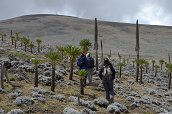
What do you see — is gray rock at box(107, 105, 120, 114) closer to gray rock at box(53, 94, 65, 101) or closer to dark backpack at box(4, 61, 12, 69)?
gray rock at box(53, 94, 65, 101)

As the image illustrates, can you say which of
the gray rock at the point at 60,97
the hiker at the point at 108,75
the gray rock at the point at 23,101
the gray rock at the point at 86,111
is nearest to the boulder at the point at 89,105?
the gray rock at the point at 86,111

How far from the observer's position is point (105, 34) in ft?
518

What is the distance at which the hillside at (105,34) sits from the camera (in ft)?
428

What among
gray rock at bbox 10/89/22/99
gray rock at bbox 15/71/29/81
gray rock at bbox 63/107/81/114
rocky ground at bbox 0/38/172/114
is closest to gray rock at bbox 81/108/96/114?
rocky ground at bbox 0/38/172/114

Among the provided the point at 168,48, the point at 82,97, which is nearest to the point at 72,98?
the point at 82,97

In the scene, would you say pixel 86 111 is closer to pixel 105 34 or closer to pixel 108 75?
pixel 108 75

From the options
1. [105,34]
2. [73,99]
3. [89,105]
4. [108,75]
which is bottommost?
[89,105]

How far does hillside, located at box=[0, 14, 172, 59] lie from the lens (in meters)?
130

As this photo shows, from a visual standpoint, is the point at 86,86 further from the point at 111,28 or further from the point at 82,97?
the point at 111,28

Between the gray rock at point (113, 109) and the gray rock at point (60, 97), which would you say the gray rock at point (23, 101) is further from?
the gray rock at point (113, 109)

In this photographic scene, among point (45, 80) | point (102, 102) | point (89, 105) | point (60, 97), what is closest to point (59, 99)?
point (60, 97)

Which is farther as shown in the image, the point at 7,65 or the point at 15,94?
the point at 7,65

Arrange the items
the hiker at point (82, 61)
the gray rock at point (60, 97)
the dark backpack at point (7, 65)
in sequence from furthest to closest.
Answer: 1. the dark backpack at point (7, 65)
2. the hiker at point (82, 61)
3. the gray rock at point (60, 97)

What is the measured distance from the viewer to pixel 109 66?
19.0 m
